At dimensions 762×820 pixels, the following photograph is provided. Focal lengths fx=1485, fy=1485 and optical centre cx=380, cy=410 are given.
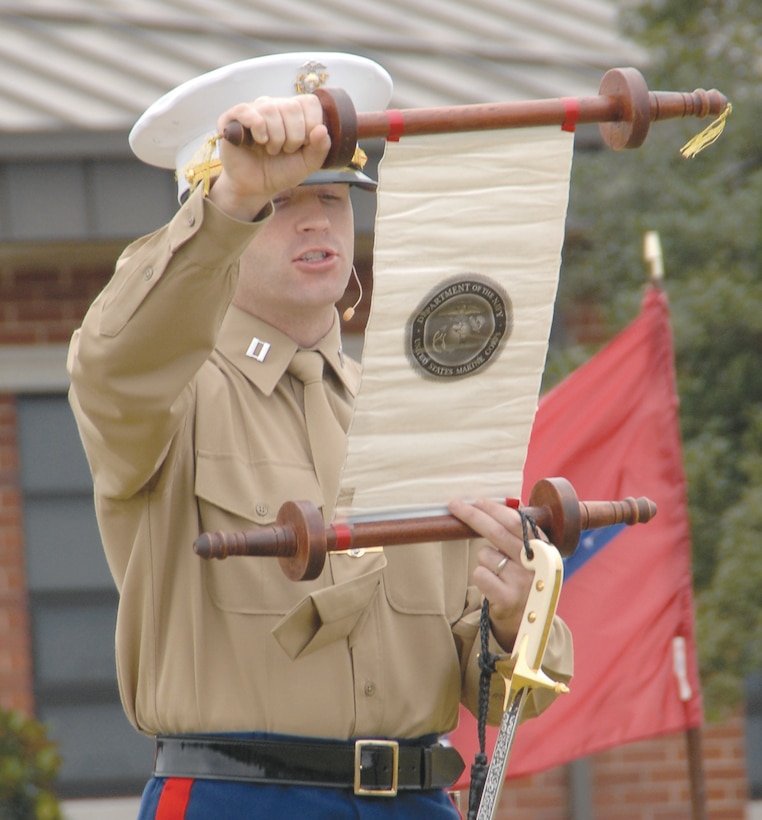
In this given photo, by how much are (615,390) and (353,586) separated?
5.16ft

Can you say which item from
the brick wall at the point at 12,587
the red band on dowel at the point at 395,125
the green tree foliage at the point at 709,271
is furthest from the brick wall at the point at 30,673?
the red band on dowel at the point at 395,125

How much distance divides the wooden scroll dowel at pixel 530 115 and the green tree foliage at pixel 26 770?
10.5 ft

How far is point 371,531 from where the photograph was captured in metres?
1.88

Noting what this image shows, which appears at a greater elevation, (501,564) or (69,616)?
(501,564)

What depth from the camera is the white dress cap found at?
86.9 inches

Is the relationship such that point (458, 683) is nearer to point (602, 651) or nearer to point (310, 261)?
point (310, 261)

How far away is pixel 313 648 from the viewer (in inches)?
84.5

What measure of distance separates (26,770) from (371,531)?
2.97 meters

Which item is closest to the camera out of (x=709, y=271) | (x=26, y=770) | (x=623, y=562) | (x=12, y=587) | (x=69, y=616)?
(x=623, y=562)

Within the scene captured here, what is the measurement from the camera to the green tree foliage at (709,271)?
3.70 m

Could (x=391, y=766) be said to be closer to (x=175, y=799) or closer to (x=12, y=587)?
(x=175, y=799)

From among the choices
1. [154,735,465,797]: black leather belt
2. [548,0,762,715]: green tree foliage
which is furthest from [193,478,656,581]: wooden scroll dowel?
[548,0,762,715]: green tree foliage

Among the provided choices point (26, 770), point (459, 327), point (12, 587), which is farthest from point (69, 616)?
point (459, 327)

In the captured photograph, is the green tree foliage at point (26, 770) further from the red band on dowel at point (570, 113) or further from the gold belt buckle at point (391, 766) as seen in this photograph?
the red band on dowel at point (570, 113)
